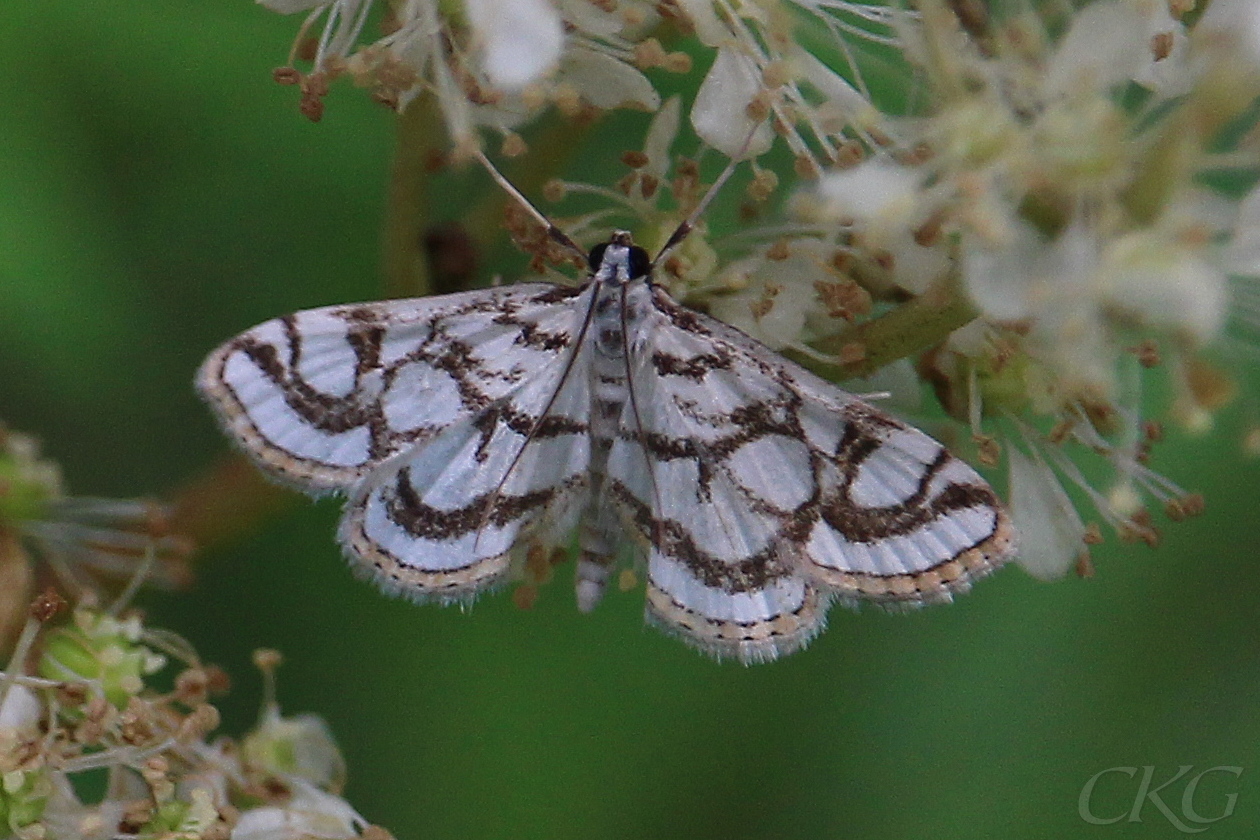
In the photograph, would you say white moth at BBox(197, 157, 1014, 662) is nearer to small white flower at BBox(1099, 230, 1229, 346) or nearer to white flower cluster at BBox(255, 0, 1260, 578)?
white flower cluster at BBox(255, 0, 1260, 578)

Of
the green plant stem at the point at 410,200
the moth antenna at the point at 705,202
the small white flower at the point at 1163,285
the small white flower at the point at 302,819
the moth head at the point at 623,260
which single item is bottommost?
the small white flower at the point at 302,819

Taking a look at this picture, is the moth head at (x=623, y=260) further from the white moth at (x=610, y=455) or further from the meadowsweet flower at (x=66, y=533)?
the meadowsweet flower at (x=66, y=533)

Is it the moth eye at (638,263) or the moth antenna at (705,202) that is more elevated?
the moth antenna at (705,202)

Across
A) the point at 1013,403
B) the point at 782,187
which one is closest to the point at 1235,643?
the point at 1013,403

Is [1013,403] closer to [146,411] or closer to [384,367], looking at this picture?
[384,367]

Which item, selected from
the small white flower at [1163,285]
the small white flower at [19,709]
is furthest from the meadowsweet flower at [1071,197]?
the small white flower at [19,709]

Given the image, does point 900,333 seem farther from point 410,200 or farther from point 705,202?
point 410,200

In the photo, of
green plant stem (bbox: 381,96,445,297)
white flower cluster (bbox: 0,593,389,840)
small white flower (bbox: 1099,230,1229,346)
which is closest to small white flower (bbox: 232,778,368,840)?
white flower cluster (bbox: 0,593,389,840)
